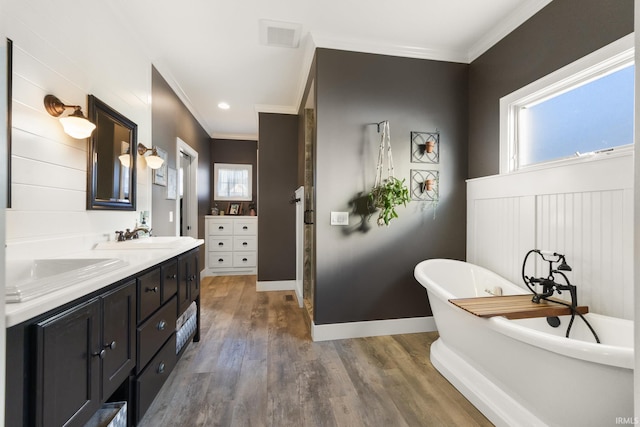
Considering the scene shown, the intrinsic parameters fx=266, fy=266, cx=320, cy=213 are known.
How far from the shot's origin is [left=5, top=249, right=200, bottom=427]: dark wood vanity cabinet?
2.38ft

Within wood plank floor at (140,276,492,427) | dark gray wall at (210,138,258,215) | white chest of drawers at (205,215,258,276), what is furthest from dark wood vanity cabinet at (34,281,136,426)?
dark gray wall at (210,138,258,215)

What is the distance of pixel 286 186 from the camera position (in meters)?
3.94

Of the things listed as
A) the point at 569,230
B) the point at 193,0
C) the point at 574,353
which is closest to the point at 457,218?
the point at 569,230

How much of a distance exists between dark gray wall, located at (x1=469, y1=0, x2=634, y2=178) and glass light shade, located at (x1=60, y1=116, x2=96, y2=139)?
299 cm

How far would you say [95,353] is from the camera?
0.99 metres

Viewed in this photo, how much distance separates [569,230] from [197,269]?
2.73 metres

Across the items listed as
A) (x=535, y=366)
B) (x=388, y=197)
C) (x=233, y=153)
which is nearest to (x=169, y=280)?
(x=388, y=197)

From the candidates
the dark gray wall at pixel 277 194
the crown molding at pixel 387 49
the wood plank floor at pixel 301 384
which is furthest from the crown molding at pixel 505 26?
the wood plank floor at pixel 301 384

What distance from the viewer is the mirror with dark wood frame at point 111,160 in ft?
5.70

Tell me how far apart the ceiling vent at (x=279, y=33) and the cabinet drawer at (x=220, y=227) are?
304 centimetres

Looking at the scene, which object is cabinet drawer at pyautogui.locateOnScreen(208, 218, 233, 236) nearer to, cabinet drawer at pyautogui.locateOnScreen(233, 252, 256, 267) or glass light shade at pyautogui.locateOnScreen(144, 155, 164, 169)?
cabinet drawer at pyautogui.locateOnScreen(233, 252, 256, 267)

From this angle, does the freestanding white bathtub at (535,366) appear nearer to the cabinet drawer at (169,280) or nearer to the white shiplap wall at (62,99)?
the cabinet drawer at (169,280)

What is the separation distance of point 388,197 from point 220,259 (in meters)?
3.47

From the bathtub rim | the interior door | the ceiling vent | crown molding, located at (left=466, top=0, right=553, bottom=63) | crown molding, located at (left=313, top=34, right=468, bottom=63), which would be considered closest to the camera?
the bathtub rim
